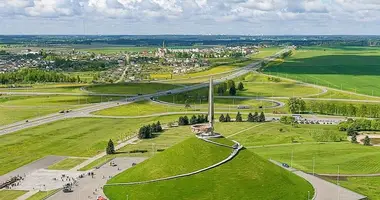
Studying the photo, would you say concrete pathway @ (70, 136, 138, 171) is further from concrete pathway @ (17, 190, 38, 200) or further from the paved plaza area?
concrete pathway @ (17, 190, 38, 200)

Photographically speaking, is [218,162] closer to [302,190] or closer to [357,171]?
[302,190]

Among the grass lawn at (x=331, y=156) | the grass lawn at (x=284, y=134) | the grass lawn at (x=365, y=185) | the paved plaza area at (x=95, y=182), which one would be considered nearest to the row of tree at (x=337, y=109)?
the grass lawn at (x=284, y=134)

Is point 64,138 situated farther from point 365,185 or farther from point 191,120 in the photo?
point 365,185

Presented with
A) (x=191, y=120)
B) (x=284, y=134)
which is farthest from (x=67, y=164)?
(x=284, y=134)

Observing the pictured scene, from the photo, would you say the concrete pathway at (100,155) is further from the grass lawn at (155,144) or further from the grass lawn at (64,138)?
the grass lawn at (64,138)

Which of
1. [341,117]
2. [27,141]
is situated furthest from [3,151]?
[341,117]

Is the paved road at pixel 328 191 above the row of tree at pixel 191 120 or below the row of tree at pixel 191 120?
above
